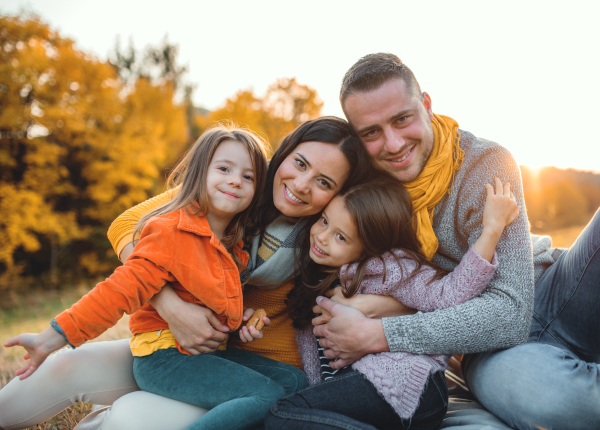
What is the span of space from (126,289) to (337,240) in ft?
3.70

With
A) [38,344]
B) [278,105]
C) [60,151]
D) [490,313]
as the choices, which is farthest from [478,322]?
[278,105]

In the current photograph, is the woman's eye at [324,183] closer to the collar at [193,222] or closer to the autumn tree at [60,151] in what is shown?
the collar at [193,222]

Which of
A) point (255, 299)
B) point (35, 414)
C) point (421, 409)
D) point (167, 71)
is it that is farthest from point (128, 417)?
point (167, 71)

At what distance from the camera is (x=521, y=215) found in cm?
207

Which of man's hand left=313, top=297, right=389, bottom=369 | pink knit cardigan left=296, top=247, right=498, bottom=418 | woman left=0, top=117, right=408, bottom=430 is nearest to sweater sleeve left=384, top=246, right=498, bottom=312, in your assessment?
pink knit cardigan left=296, top=247, right=498, bottom=418

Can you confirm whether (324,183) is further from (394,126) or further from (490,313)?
(490,313)

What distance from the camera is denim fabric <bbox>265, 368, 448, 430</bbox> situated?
171cm

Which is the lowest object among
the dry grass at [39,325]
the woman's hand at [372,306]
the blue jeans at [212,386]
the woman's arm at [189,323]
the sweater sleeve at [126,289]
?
the dry grass at [39,325]

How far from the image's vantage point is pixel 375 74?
2.29 meters

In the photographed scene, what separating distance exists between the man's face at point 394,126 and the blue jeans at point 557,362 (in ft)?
3.51

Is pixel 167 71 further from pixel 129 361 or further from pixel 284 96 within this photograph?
pixel 129 361

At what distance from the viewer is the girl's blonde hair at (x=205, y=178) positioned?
2.19 m

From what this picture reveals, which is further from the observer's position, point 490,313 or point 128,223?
point 128,223

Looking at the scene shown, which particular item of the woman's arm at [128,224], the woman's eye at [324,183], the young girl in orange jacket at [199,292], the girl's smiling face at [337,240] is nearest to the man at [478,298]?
the girl's smiling face at [337,240]
